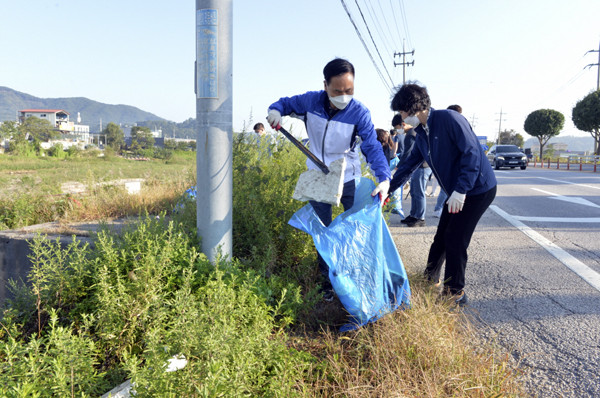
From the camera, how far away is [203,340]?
5.83ft

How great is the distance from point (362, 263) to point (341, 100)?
3.90 feet

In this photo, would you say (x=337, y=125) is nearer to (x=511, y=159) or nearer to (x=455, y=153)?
(x=455, y=153)

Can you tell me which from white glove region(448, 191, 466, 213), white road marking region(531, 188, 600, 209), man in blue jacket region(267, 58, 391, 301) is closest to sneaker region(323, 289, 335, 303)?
man in blue jacket region(267, 58, 391, 301)

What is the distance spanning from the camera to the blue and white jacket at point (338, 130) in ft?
10.1

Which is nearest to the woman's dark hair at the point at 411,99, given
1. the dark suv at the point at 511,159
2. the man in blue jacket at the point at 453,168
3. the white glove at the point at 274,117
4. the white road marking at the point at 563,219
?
the man in blue jacket at the point at 453,168

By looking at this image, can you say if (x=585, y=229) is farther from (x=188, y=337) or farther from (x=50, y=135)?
(x=50, y=135)

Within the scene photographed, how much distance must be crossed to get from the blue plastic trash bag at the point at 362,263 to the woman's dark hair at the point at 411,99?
2.94ft

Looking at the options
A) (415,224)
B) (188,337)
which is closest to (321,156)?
(188,337)

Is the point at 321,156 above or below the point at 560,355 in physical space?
above

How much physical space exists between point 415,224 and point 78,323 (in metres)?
5.55

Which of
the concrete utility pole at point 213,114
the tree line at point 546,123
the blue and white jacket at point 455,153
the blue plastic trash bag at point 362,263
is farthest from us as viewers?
the tree line at point 546,123

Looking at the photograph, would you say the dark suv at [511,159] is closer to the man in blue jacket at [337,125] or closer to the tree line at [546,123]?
the tree line at [546,123]

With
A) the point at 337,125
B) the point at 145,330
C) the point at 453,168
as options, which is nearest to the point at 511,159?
the point at 453,168

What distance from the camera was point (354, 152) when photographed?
328 cm
